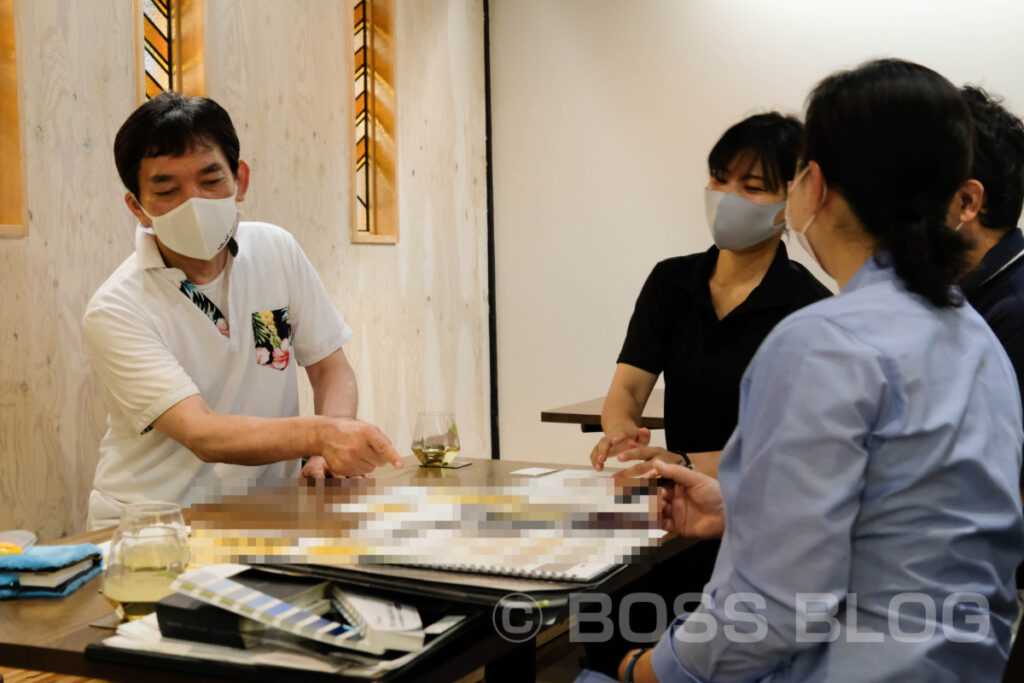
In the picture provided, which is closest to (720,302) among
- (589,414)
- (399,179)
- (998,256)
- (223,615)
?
(998,256)

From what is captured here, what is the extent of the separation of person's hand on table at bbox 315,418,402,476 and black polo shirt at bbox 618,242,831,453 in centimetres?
88

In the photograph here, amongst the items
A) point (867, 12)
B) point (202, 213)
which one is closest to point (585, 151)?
point (867, 12)

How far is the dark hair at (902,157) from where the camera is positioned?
1085mm

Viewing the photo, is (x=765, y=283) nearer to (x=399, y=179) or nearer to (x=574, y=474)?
(x=574, y=474)

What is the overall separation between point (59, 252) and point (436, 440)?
133 centimetres

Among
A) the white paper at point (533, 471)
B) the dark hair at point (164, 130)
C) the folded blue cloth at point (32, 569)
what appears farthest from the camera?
the dark hair at point (164, 130)

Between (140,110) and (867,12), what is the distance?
11.1ft

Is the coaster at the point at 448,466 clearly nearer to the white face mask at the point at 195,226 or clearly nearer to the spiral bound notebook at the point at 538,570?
the white face mask at the point at 195,226

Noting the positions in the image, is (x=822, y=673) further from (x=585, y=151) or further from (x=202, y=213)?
(x=585, y=151)

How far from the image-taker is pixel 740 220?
2.27 metres

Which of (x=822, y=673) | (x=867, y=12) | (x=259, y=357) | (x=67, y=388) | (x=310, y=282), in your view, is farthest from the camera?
(x=867, y=12)

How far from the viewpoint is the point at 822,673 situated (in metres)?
1.04

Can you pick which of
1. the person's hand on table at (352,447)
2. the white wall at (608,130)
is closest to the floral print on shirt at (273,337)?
the person's hand on table at (352,447)

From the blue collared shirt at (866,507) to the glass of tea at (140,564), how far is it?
65 cm
